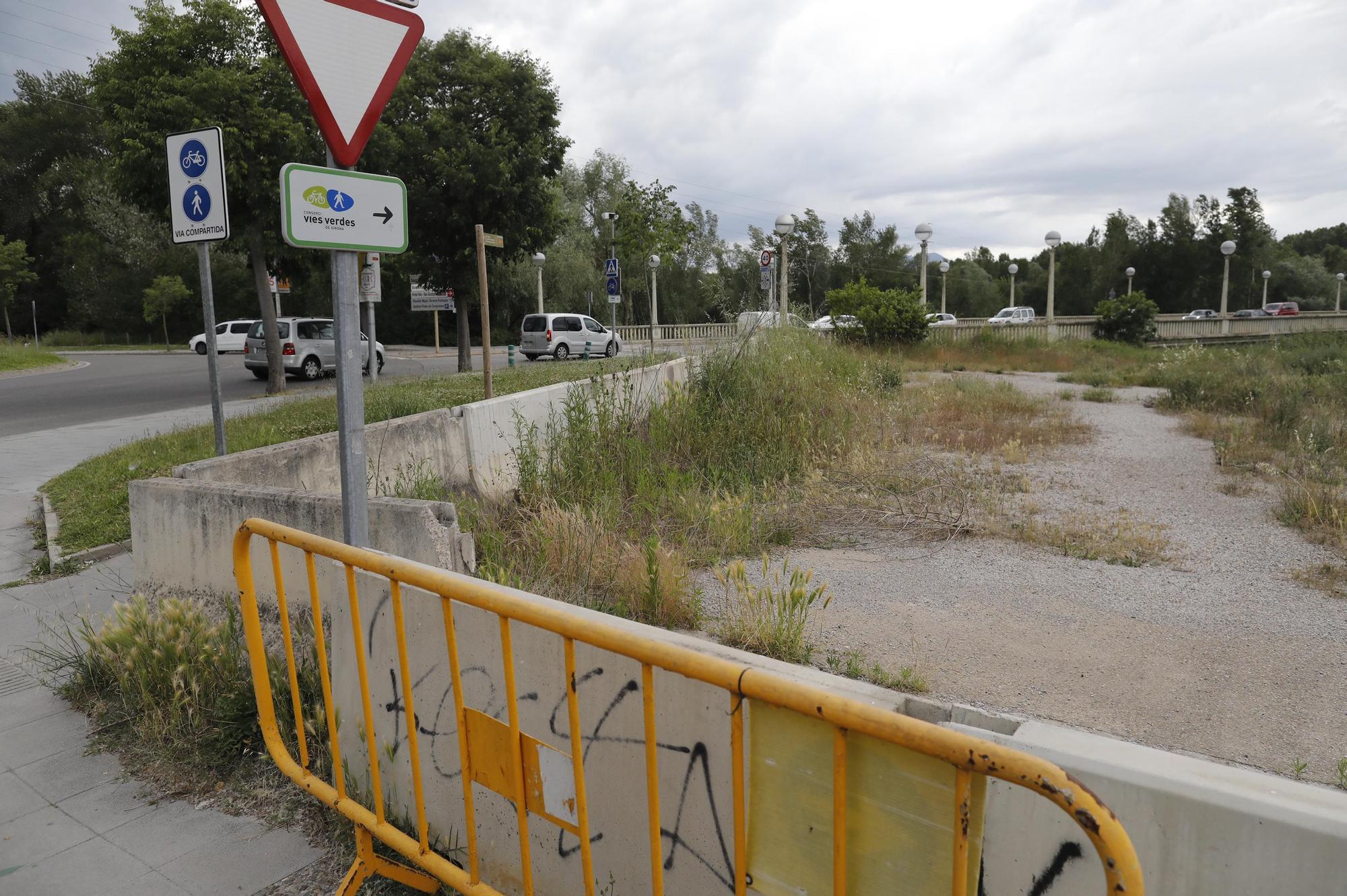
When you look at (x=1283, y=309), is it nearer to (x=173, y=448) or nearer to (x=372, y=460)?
(x=173, y=448)

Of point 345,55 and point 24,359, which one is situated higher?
point 345,55

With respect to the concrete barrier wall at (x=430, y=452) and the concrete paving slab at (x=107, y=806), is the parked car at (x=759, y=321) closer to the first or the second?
the concrete barrier wall at (x=430, y=452)

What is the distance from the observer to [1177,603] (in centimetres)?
508

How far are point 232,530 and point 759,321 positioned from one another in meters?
7.83

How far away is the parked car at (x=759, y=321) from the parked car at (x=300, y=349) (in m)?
13.4

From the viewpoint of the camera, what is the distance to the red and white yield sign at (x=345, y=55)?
10.2ft

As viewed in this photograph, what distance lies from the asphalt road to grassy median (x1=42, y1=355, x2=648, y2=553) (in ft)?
8.77

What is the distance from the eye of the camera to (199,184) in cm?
619

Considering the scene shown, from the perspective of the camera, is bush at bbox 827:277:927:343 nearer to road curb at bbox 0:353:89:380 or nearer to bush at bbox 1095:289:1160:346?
bush at bbox 1095:289:1160:346

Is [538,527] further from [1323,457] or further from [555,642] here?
[1323,457]

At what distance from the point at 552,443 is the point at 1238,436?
26.6 ft

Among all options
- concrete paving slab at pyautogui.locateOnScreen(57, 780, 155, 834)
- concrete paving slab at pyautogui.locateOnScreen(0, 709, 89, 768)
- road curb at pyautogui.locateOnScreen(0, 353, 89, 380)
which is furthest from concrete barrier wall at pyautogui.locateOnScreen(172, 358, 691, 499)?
road curb at pyautogui.locateOnScreen(0, 353, 89, 380)

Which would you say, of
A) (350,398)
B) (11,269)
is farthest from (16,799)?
(11,269)

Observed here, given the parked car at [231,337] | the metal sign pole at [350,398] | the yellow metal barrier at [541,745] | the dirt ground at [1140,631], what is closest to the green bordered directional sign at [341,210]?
the metal sign pole at [350,398]
